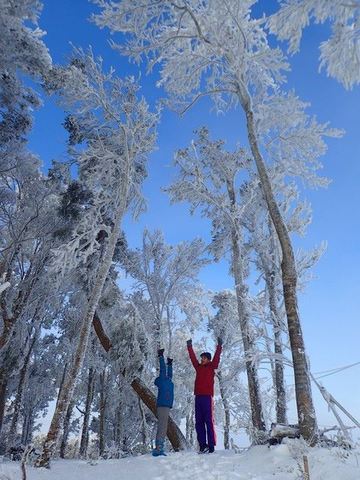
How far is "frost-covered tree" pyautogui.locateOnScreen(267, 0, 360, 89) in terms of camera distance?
524cm

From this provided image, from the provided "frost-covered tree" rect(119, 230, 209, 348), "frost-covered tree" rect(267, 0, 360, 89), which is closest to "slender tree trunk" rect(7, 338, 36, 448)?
"frost-covered tree" rect(119, 230, 209, 348)

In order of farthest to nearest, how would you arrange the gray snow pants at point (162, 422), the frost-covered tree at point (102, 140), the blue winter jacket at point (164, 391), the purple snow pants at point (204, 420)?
the frost-covered tree at point (102, 140)
the blue winter jacket at point (164, 391)
the gray snow pants at point (162, 422)
the purple snow pants at point (204, 420)

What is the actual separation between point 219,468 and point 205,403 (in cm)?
186

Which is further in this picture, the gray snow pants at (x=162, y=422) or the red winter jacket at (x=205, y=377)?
the red winter jacket at (x=205, y=377)

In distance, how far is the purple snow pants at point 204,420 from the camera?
6758 millimetres

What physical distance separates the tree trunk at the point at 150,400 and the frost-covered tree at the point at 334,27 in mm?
9040

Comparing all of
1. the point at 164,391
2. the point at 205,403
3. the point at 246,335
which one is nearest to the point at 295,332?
the point at 205,403

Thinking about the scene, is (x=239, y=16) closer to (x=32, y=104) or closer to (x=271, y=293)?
(x=32, y=104)

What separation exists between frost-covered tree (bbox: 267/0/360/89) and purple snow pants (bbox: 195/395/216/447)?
237 inches

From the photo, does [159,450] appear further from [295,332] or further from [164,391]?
[295,332]

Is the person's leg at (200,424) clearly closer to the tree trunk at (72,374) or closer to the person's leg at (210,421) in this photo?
the person's leg at (210,421)

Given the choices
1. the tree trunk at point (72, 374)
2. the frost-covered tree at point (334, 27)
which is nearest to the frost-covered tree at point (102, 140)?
the tree trunk at point (72, 374)

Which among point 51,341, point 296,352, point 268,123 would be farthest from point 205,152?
point 51,341

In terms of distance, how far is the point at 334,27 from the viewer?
5.36 meters
